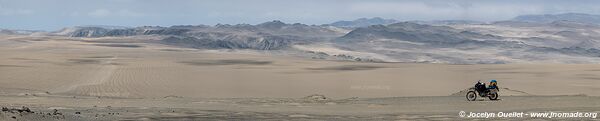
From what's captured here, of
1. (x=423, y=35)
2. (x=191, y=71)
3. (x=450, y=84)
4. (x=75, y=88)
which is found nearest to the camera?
(x=75, y=88)

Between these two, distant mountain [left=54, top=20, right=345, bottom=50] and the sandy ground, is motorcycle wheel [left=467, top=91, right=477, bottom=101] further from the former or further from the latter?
distant mountain [left=54, top=20, right=345, bottom=50]

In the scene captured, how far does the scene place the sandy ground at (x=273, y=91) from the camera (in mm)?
14922

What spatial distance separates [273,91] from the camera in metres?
27.0

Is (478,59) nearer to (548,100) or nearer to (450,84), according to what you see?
(450,84)

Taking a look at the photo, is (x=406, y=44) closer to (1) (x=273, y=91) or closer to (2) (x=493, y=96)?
(1) (x=273, y=91)

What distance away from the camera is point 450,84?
30703 mm

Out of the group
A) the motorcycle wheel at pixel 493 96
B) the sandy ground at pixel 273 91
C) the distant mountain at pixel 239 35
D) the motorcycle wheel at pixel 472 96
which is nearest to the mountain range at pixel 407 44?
the distant mountain at pixel 239 35

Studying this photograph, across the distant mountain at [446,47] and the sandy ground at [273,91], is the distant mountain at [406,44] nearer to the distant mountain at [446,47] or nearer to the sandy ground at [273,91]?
the distant mountain at [446,47]

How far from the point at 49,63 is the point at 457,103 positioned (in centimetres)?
2861

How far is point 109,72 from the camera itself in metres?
36.1

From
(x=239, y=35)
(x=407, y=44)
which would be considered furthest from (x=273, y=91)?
(x=239, y=35)

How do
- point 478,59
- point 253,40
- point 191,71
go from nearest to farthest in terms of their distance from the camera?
point 191,71 → point 478,59 → point 253,40

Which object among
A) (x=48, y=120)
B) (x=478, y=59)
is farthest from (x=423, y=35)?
(x=48, y=120)

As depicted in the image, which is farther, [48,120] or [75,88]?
[75,88]
